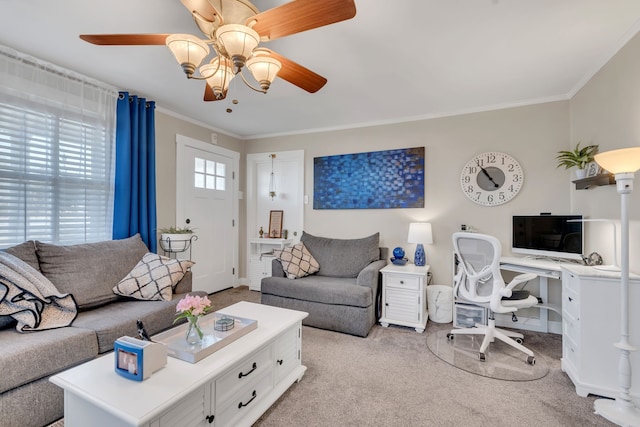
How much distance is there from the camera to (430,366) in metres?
2.25

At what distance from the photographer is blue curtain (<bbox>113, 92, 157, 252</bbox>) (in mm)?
2885

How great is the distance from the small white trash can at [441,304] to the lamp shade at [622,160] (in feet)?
6.06

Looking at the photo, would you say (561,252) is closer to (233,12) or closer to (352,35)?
(352,35)

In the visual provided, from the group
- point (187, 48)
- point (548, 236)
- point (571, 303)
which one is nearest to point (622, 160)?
point (571, 303)

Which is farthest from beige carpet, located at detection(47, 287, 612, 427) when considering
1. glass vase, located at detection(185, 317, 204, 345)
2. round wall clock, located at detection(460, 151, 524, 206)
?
round wall clock, located at detection(460, 151, 524, 206)

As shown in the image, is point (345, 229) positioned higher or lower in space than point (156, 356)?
higher

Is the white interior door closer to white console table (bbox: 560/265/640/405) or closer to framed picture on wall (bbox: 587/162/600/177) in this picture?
white console table (bbox: 560/265/640/405)

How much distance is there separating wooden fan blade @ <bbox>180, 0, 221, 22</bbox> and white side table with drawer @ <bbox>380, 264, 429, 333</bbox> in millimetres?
2617

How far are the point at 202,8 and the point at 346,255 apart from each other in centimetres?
279

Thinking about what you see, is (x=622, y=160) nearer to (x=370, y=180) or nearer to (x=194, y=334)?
(x=370, y=180)

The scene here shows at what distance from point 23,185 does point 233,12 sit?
2219 millimetres

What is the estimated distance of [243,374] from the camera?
1.55 meters

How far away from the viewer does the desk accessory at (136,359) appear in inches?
48.3

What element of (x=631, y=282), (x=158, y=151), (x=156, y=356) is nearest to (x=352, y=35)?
(x=156, y=356)
